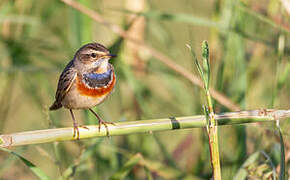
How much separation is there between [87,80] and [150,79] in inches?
76.9

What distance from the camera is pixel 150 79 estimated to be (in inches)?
205

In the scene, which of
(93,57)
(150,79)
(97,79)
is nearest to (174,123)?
(97,79)

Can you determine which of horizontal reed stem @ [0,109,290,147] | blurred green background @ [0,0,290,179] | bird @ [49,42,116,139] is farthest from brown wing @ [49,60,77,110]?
horizontal reed stem @ [0,109,290,147]

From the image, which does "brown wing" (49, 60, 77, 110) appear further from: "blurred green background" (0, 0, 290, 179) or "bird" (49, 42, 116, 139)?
"blurred green background" (0, 0, 290, 179)

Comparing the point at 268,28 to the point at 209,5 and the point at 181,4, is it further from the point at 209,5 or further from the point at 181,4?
the point at 181,4

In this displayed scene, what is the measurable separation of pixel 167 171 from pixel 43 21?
70.8 inches

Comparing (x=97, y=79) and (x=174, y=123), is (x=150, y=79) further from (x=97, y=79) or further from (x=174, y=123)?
(x=174, y=123)

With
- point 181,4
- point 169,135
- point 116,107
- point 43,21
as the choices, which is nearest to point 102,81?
point 43,21

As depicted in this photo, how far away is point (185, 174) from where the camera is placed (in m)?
3.61

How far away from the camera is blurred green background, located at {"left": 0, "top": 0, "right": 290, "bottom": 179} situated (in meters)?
3.55

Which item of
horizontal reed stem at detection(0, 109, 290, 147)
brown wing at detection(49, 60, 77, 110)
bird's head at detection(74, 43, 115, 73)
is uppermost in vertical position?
bird's head at detection(74, 43, 115, 73)

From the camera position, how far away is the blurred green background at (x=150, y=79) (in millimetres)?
3549

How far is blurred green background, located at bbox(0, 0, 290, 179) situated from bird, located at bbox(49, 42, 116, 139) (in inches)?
7.0

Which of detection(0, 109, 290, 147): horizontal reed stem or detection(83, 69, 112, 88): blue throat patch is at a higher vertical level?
detection(83, 69, 112, 88): blue throat patch
